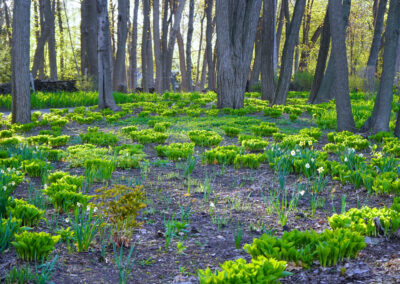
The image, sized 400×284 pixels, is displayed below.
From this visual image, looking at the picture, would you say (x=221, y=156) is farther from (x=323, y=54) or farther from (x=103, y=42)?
(x=323, y=54)

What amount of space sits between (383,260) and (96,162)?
135 inches

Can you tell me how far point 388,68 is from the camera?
262 inches

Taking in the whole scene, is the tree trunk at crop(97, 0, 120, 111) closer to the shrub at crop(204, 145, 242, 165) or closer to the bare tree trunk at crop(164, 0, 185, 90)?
the shrub at crop(204, 145, 242, 165)

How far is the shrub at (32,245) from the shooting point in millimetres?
2330

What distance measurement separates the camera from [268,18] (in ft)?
43.3

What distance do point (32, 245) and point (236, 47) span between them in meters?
9.62

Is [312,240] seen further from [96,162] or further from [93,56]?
[93,56]

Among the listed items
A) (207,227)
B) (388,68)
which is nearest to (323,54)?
(388,68)

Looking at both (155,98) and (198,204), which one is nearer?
(198,204)

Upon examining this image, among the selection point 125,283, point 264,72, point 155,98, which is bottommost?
point 125,283

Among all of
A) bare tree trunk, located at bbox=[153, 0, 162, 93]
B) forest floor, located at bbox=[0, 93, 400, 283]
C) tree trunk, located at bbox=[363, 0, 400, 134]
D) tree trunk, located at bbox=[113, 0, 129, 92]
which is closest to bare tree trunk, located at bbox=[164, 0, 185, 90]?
bare tree trunk, located at bbox=[153, 0, 162, 93]

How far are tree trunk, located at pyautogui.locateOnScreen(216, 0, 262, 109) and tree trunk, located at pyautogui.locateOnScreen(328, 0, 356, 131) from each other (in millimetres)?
4091

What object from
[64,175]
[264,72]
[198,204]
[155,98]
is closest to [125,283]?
[198,204]

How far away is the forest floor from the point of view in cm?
235
